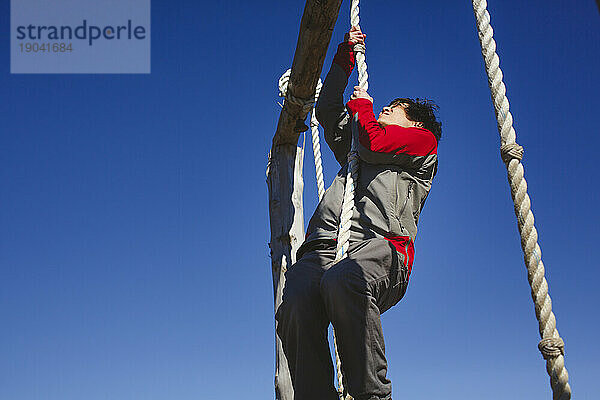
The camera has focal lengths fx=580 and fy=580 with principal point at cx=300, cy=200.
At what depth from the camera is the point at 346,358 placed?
1918mm

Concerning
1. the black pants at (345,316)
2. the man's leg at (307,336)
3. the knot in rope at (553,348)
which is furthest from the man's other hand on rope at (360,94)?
the knot in rope at (553,348)

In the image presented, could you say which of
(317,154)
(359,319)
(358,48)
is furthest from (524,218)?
(317,154)

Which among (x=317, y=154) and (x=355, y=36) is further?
(x=317, y=154)

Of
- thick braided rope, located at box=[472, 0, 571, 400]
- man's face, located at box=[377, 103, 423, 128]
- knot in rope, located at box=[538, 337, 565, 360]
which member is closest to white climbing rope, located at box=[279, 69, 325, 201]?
man's face, located at box=[377, 103, 423, 128]

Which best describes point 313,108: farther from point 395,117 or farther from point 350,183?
point 350,183

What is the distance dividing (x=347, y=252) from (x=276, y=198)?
54.4 inches

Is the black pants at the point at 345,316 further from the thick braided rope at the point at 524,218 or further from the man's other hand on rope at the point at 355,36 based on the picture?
the man's other hand on rope at the point at 355,36

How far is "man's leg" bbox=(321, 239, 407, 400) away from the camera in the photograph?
1.87 meters

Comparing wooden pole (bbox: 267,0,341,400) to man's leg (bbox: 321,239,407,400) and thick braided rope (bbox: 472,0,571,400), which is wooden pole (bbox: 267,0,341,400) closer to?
man's leg (bbox: 321,239,407,400)

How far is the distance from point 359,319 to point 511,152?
799mm

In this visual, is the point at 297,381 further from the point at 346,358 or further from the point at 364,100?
the point at 364,100

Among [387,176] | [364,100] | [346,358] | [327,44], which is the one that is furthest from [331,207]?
[327,44]

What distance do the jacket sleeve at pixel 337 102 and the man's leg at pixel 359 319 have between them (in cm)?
83

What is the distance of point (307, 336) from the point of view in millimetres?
2021
